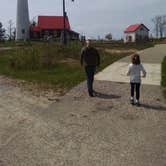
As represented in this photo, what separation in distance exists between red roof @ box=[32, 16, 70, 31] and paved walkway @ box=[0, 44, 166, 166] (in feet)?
176

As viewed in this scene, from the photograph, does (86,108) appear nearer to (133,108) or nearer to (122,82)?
(133,108)

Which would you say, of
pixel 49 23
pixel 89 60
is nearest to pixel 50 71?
pixel 89 60

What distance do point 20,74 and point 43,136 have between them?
27.3ft

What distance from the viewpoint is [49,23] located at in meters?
62.0

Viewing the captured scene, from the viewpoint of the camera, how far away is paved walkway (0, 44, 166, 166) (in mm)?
4895

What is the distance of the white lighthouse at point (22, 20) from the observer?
55.6m

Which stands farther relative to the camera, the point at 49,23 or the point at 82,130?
the point at 49,23

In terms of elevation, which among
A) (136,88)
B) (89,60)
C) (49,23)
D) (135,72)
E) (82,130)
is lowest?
(82,130)

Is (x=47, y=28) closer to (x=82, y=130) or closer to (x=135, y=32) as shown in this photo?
(x=135, y=32)

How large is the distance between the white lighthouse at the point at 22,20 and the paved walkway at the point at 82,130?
159 ft

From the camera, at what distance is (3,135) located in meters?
5.88

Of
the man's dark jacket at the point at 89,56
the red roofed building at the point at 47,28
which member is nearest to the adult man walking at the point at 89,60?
the man's dark jacket at the point at 89,56

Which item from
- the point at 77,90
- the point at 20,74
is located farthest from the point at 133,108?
the point at 20,74

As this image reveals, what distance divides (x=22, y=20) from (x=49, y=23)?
7339mm
